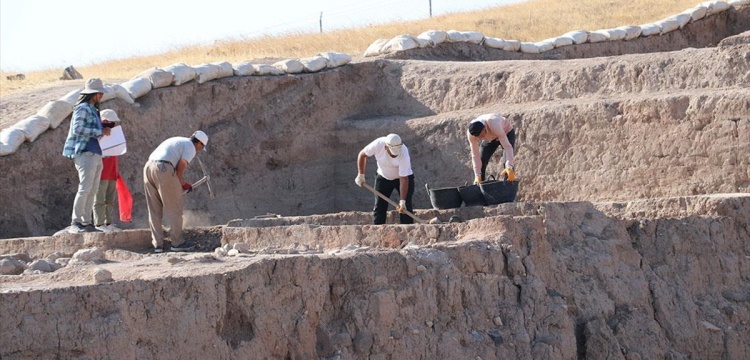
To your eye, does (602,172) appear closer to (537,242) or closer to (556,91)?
(556,91)

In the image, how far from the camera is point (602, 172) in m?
13.2

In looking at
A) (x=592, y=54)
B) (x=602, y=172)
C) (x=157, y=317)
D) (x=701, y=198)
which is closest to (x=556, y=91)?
(x=602, y=172)

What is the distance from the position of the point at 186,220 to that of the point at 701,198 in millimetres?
6131

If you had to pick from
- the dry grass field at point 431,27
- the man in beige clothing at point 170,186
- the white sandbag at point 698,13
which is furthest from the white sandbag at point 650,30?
the man in beige clothing at point 170,186

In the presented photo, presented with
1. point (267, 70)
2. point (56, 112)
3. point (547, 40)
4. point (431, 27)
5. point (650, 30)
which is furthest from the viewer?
point (431, 27)

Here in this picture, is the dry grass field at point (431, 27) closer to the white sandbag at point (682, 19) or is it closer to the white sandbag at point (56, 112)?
the white sandbag at point (56, 112)

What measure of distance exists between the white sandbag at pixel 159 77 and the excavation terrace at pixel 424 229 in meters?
0.15

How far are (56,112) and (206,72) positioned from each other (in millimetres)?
2146

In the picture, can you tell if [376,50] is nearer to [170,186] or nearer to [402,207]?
[402,207]

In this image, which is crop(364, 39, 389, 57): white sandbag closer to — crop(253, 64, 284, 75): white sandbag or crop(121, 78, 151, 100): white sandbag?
crop(253, 64, 284, 75): white sandbag

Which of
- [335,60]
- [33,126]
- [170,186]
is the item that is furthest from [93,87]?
[335,60]

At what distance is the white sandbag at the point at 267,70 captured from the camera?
15586 mm

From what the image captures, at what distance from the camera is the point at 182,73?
14.9m

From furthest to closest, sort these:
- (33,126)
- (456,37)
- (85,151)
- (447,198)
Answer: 1. (456,37)
2. (33,126)
3. (447,198)
4. (85,151)
